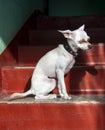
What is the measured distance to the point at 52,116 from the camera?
229 cm

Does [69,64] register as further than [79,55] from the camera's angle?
No

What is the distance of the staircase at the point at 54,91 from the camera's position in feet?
7.45

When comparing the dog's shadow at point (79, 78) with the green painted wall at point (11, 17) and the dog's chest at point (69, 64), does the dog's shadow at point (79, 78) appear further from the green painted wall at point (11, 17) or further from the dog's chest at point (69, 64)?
the green painted wall at point (11, 17)

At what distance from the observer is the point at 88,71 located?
8.68ft

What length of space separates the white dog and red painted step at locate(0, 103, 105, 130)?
117 mm

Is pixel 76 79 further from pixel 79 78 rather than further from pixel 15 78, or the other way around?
pixel 15 78

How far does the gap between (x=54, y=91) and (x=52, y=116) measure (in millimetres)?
350

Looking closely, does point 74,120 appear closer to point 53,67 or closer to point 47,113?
point 47,113

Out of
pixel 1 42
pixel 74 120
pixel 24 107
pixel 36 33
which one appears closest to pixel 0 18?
pixel 1 42

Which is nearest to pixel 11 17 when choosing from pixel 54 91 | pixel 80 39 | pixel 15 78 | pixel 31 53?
pixel 31 53

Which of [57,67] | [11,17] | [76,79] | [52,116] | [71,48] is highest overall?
[11,17]

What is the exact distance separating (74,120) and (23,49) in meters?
0.92

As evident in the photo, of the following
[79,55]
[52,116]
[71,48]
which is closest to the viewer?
[52,116]

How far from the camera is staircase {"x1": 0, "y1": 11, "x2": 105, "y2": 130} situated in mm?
2270
